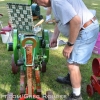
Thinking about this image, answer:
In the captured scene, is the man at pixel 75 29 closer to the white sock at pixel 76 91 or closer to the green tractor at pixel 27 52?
the white sock at pixel 76 91

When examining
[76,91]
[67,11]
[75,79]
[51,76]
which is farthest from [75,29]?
[51,76]

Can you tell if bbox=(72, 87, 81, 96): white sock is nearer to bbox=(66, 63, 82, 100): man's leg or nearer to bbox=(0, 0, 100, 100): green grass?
bbox=(66, 63, 82, 100): man's leg

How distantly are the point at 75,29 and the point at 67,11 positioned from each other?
0.18 m

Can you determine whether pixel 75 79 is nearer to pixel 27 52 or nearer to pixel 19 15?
pixel 27 52

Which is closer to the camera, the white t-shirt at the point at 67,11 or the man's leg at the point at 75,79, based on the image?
the white t-shirt at the point at 67,11

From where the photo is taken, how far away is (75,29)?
6.66 feet

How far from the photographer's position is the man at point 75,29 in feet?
6.50

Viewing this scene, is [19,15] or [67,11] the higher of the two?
[67,11]

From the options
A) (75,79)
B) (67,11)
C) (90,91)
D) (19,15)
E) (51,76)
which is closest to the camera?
(67,11)

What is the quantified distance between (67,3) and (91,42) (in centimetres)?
52

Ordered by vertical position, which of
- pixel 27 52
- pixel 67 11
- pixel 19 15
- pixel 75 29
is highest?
pixel 67 11

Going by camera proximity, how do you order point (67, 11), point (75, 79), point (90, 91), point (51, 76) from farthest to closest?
1. point (51, 76)
2. point (90, 91)
3. point (75, 79)
4. point (67, 11)

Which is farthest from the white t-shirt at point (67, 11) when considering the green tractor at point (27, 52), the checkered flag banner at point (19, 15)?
the checkered flag banner at point (19, 15)

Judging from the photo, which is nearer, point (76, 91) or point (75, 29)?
point (75, 29)
